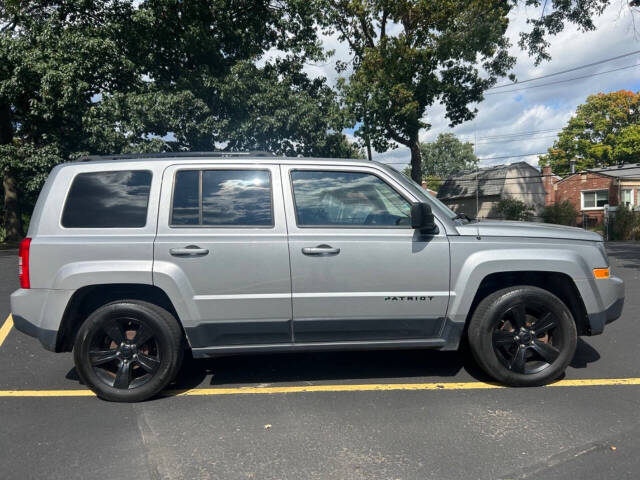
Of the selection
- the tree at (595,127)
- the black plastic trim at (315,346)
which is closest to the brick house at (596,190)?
the tree at (595,127)

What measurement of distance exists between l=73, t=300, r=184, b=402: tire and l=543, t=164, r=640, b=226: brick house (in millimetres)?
33338

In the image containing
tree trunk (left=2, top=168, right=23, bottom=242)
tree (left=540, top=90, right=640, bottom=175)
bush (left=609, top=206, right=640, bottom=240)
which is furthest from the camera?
tree (left=540, top=90, right=640, bottom=175)

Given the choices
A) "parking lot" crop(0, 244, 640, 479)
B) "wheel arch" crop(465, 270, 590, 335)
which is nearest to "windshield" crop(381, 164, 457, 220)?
"wheel arch" crop(465, 270, 590, 335)

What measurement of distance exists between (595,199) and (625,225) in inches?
413

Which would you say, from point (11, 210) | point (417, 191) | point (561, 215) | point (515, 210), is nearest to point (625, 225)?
point (561, 215)

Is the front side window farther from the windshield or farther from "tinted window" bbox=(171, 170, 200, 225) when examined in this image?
"tinted window" bbox=(171, 170, 200, 225)

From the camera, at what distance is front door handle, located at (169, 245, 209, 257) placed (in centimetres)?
371

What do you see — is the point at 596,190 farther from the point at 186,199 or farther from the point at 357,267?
the point at 186,199

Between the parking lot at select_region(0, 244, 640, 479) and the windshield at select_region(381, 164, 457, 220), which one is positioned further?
the windshield at select_region(381, 164, 457, 220)

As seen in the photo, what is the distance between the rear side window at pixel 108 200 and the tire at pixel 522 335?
285 cm

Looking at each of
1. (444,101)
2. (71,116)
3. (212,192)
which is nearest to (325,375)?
(212,192)

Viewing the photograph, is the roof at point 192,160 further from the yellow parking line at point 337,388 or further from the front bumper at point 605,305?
the front bumper at point 605,305

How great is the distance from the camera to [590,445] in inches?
120

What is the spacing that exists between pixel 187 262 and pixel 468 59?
22981 millimetres
